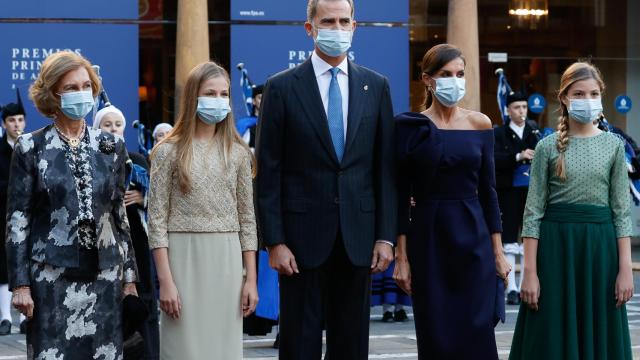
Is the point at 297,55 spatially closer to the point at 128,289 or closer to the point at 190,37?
the point at 190,37

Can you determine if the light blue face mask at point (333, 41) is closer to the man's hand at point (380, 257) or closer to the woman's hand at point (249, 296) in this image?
the man's hand at point (380, 257)

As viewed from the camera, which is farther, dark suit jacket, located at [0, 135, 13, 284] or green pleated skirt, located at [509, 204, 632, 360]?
dark suit jacket, located at [0, 135, 13, 284]

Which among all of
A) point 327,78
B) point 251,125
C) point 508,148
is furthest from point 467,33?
point 327,78

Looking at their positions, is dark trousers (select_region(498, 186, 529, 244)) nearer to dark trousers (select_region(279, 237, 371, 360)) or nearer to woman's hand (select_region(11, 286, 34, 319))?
dark trousers (select_region(279, 237, 371, 360))

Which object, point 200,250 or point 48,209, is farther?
point 200,250

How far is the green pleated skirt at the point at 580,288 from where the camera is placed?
763 cm

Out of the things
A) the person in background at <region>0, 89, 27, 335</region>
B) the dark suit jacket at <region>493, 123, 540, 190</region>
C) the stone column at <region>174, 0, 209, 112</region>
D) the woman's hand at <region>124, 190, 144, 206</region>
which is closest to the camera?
the woman's hand at <region>124, 190, 144, 206</region>

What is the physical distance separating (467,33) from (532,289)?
1175cm

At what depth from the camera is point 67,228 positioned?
21.4ft

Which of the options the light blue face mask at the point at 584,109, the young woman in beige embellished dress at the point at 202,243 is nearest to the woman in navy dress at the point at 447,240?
the light blue face mask at the point at 584,109

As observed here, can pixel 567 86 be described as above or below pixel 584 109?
above

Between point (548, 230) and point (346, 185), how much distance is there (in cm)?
145

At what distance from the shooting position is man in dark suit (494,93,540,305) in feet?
48.5

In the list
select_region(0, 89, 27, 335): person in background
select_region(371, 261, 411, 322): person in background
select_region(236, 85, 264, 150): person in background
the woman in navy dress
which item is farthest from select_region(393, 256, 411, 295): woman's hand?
select_region(0, 89, 27, 335): person in background
